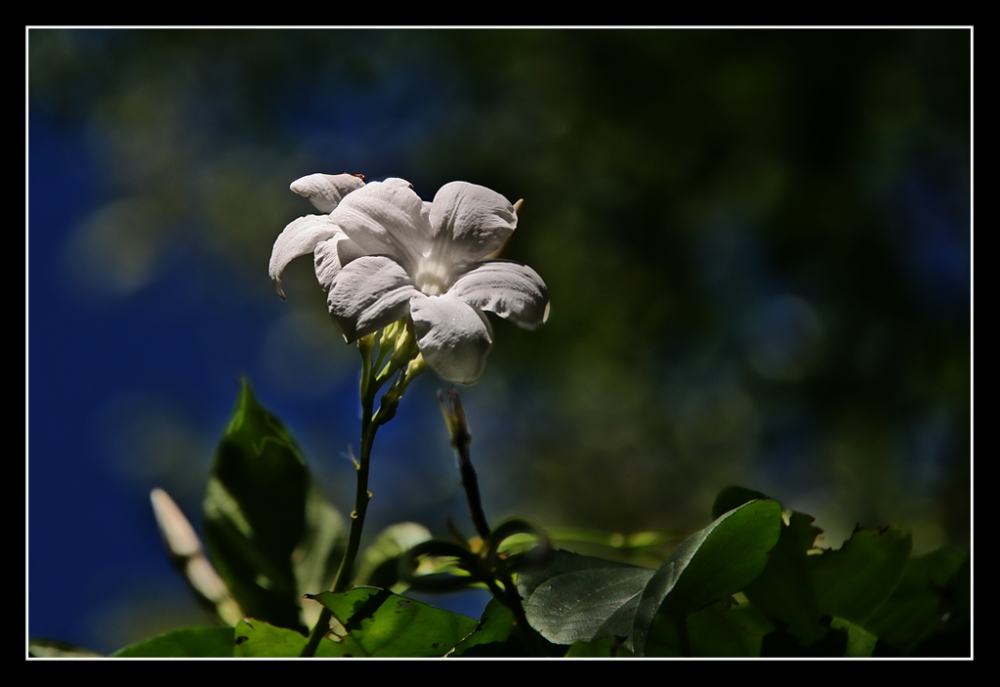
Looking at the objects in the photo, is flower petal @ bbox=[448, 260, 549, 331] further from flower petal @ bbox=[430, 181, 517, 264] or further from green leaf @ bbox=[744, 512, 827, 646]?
green leaf @ bbox=[744, 512, 827, 646]

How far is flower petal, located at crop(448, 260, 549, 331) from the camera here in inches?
12.4

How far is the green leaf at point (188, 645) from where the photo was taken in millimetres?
335

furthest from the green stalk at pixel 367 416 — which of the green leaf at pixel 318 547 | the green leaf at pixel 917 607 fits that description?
the green leaf at pixel 917 607

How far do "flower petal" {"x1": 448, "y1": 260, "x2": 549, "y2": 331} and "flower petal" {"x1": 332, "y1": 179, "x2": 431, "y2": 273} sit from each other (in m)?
0.03

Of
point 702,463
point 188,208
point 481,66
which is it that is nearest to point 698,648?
point 702,463

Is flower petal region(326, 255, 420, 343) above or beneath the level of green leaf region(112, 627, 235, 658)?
above

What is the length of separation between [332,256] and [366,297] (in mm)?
33

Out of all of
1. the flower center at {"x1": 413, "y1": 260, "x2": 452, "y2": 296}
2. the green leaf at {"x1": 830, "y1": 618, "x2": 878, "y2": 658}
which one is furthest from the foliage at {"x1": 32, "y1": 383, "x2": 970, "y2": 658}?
the flower center at {"x1": 413, "y1": 260, "x2": 452, "y2": 296}

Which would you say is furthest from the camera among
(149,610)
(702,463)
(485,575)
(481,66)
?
(481,66)

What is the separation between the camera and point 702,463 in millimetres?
2188

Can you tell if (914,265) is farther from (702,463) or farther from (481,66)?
(481,66)

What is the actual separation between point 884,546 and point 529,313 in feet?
0.64

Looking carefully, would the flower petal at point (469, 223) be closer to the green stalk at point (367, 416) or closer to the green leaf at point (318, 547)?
the green stalk at point (367, 416)

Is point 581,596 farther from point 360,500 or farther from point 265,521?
point 265,521
